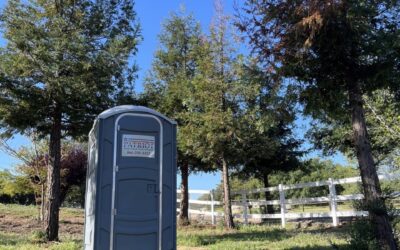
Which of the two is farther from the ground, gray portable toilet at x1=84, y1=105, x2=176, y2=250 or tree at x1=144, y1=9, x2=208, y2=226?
tree at x1=144, y1=9, x2=208, y2=226

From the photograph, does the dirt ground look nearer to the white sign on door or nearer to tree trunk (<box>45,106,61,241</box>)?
tree trunk (<box>45,106,61,241</box>)

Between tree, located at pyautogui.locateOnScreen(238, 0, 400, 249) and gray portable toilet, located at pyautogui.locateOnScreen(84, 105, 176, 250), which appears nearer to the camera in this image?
gray portable toilet, located at pyautogui.locateOnScreen(84, 105, 176, 250)

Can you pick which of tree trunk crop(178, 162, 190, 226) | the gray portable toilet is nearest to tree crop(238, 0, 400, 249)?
the gray portable toilet

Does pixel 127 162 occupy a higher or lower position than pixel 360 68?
lower

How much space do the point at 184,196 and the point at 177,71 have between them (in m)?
5.35

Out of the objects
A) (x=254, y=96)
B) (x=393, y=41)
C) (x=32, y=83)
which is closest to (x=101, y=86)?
(x=32, y=83)

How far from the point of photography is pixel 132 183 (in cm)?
564

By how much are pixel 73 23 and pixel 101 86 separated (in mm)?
2019

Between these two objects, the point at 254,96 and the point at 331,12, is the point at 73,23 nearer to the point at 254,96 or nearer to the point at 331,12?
the point at 254,96

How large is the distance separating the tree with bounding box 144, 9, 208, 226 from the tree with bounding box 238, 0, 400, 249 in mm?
8996

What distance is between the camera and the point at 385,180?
9672 mm

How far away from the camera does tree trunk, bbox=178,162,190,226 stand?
17.2m

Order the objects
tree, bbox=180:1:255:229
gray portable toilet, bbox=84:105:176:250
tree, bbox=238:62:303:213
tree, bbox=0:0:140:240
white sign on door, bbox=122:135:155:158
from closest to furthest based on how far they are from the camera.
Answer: gray portable toilet, bbox=84:105:176:250 → white sign on door, bbox=122:135:155:158 → tree, bbox=238:62:303:213 → tree, bbox=0:0:140:240 → tree, bbox=180:1:255:229

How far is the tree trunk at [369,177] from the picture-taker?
618cm
